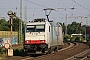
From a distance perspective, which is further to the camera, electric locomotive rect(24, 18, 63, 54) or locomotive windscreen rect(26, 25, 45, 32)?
locomotive windscreen rect(26, 25, 45, 32)

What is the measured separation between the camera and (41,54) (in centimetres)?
2638

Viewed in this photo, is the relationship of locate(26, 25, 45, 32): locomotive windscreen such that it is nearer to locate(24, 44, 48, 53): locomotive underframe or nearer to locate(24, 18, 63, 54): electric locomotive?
locate(24, 18, 63, 54): electric locomotive

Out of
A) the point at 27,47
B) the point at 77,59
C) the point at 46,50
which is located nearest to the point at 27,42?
the point at 27,47

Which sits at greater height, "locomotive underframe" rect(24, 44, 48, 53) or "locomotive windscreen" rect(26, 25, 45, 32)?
"locomotive windscreen" rect(26, 25, 45, 32)

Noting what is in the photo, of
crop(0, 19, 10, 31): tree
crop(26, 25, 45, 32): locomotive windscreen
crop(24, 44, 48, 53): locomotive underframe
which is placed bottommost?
crop(24, 44, 48, 53): locomotive underframe

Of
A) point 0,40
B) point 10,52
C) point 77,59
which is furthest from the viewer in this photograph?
point 0,40

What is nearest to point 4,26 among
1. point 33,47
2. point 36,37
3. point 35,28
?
point 35,28

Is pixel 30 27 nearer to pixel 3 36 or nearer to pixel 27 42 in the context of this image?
pixel 27 42

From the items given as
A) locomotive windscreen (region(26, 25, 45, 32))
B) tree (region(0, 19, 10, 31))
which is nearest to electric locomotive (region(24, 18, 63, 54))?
locomotive windscreen (region(26, 25, 45, 32))

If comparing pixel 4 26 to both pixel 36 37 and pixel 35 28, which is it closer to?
pixel 35 28

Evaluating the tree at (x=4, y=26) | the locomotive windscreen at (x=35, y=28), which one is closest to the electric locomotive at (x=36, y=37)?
the locomotive windscreen at (x=35, y=28)

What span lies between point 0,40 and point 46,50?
82.7 ft

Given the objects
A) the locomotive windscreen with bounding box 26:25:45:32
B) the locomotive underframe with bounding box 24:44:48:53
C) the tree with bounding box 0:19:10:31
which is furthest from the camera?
the tree with bounding box 0:19:10:31

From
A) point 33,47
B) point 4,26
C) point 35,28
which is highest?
point 4,26
